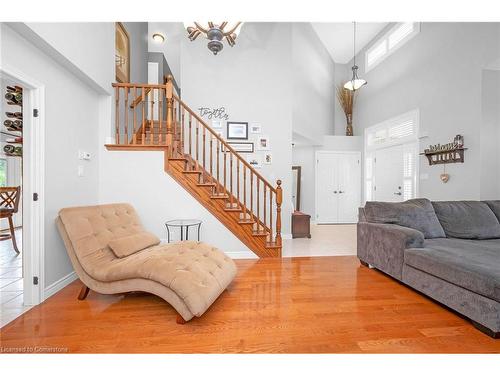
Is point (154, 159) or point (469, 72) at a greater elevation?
point (469, 72)

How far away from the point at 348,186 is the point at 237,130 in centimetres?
390

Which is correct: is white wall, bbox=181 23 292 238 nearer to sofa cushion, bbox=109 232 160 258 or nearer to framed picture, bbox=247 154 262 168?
framed picture, bbox=247 154 262 168

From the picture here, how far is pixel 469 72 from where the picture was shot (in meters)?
3.85

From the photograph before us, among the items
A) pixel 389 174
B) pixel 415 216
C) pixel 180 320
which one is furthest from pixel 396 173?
pixel 180 320

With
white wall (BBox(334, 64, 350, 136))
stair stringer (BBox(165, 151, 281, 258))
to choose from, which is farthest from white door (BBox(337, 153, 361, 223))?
stair stringer (BBox(165, 151, 281, 258))

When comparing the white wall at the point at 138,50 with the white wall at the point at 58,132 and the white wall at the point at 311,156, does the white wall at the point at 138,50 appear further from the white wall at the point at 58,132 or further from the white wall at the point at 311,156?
the white wall at the point at 311,156

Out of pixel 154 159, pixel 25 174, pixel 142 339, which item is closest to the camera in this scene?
pixel 142 339

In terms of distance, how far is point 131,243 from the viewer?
252 centimetres

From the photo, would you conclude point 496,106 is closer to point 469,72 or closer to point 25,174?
point 469,72

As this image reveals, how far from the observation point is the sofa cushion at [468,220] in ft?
9.36

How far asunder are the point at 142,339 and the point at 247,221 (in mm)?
2197

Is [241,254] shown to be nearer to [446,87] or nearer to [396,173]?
[396,173]

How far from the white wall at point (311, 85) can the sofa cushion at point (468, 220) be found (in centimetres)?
370
